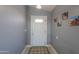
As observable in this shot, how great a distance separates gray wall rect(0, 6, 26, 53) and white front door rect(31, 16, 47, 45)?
20 centimetres

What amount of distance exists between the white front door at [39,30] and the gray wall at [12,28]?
0.20m

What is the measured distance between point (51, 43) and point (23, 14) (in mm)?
748

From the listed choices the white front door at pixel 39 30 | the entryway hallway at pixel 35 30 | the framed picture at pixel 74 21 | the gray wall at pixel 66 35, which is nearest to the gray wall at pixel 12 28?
the entryway hallway at pixel 35 30

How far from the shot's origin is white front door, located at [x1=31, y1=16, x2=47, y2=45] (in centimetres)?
188

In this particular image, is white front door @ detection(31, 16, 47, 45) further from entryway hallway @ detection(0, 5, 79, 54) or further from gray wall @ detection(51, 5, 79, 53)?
gray wall @ detection(51, 5, 79, 53)

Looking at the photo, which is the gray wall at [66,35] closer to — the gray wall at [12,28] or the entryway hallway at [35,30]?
the entryway hallway at [35,30]

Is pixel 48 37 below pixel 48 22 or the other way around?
below

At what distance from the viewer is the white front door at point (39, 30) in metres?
1.88

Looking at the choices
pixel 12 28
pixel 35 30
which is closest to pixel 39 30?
pixel 35 30

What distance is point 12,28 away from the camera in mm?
1908
